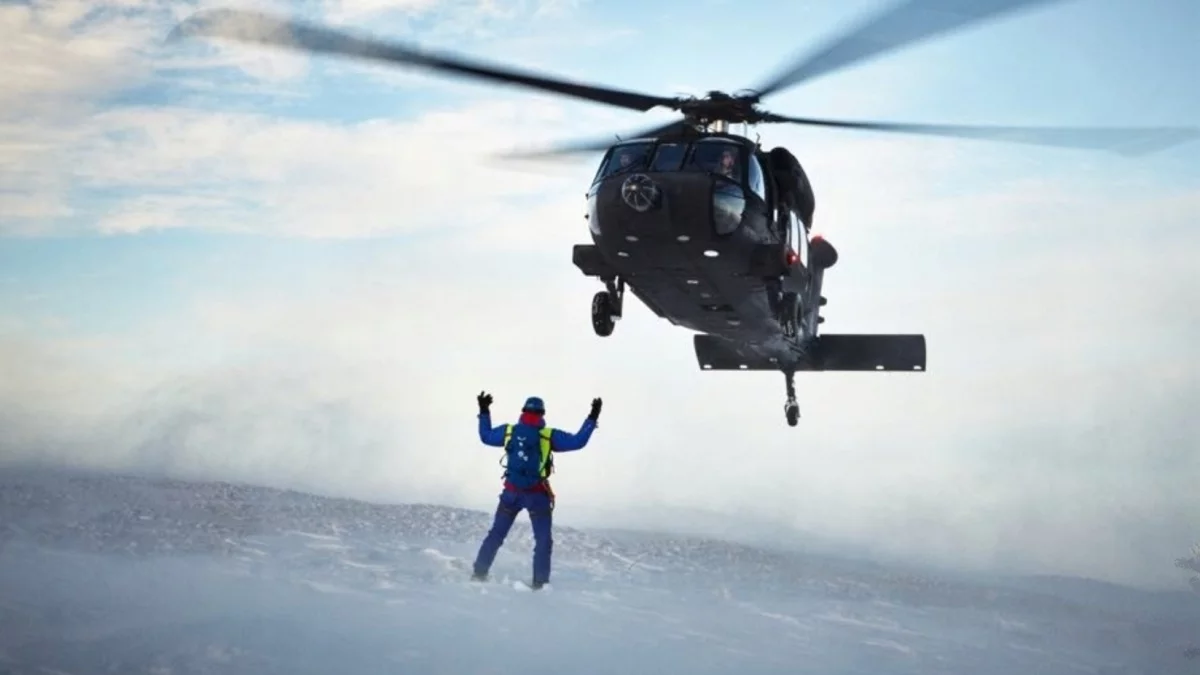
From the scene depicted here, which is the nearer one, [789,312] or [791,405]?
[789,312]

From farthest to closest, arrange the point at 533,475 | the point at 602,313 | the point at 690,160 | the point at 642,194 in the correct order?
the point at 602,313 → the point at 690,160 → the point at 642,194 → the point at 533,475

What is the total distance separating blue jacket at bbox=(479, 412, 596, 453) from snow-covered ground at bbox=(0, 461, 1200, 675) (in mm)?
1444

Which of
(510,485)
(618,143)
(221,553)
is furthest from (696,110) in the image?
(221,553)

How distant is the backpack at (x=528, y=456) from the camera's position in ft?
32.9

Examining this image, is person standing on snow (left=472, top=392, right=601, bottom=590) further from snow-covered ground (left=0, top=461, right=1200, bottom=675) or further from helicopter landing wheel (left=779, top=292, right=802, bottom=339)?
helicopter landing wheel (left=779, top=292, right=802, bottom=339)

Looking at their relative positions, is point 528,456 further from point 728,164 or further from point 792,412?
point 792,412

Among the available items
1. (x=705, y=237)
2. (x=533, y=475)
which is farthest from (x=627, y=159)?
(x=533, y=475)

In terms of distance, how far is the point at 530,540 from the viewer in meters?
13.5

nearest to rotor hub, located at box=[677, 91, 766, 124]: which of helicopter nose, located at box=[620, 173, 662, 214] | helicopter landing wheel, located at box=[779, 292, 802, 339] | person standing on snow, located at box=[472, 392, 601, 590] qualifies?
helicopter nose, located at box=[620, 173, 662, 214]

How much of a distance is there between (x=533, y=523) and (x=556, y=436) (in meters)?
0.91

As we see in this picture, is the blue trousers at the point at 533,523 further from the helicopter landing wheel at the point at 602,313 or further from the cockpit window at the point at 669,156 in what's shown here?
the cockpit window at the point at 669,156

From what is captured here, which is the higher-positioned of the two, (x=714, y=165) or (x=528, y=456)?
(x=714, y=165)

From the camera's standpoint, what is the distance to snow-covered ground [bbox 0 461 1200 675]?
25.2 ft

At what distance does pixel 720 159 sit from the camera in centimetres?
1073
